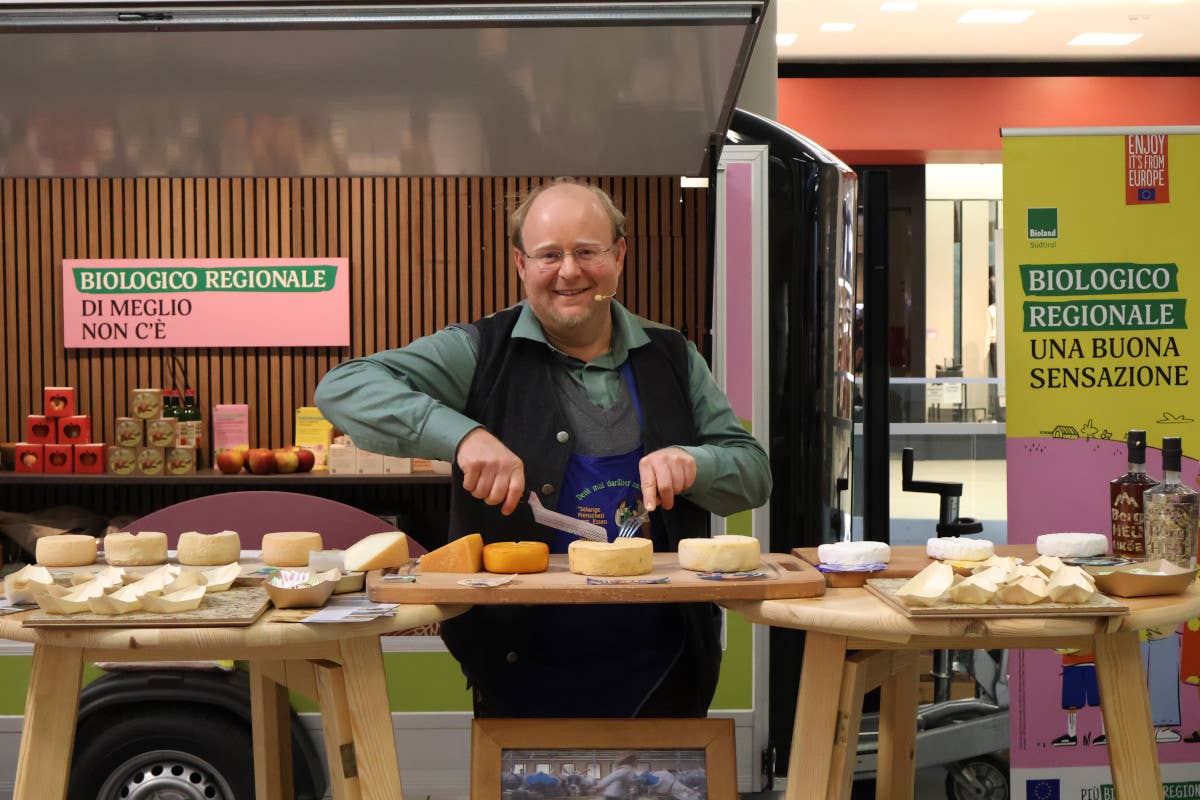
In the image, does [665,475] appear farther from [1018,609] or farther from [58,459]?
[58,459]

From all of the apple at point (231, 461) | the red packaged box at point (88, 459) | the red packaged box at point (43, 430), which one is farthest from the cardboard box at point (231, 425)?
the red packaged box at point (43, 430)

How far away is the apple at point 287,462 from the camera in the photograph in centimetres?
450

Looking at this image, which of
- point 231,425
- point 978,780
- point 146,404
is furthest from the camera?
point 231,425

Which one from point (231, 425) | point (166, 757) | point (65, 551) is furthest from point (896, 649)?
point (231, 425)

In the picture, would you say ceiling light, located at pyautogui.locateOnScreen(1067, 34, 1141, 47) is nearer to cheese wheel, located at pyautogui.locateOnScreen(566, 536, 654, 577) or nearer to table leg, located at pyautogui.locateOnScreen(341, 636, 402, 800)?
cheese wheel, located at pyautogui.locateOnScreen(566, 536, 654, 577)

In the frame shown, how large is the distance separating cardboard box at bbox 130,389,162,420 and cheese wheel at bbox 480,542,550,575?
2.89 meters

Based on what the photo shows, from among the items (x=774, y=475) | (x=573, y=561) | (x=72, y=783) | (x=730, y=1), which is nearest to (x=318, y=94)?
(x=730, y=1)

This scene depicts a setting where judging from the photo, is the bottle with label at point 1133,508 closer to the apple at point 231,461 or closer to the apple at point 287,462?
the apple at point 287,462

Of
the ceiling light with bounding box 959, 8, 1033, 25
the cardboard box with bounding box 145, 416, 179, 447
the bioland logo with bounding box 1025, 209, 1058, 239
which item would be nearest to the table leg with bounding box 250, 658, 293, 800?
the cardboard box with bounding box 145, 416, 179, 447

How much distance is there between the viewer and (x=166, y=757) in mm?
3648

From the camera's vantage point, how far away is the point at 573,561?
212 centimetres

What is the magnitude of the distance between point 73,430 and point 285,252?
1061 mm

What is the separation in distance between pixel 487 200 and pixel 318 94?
2260 millimetres

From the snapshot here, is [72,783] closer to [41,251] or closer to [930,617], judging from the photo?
[41,251]
